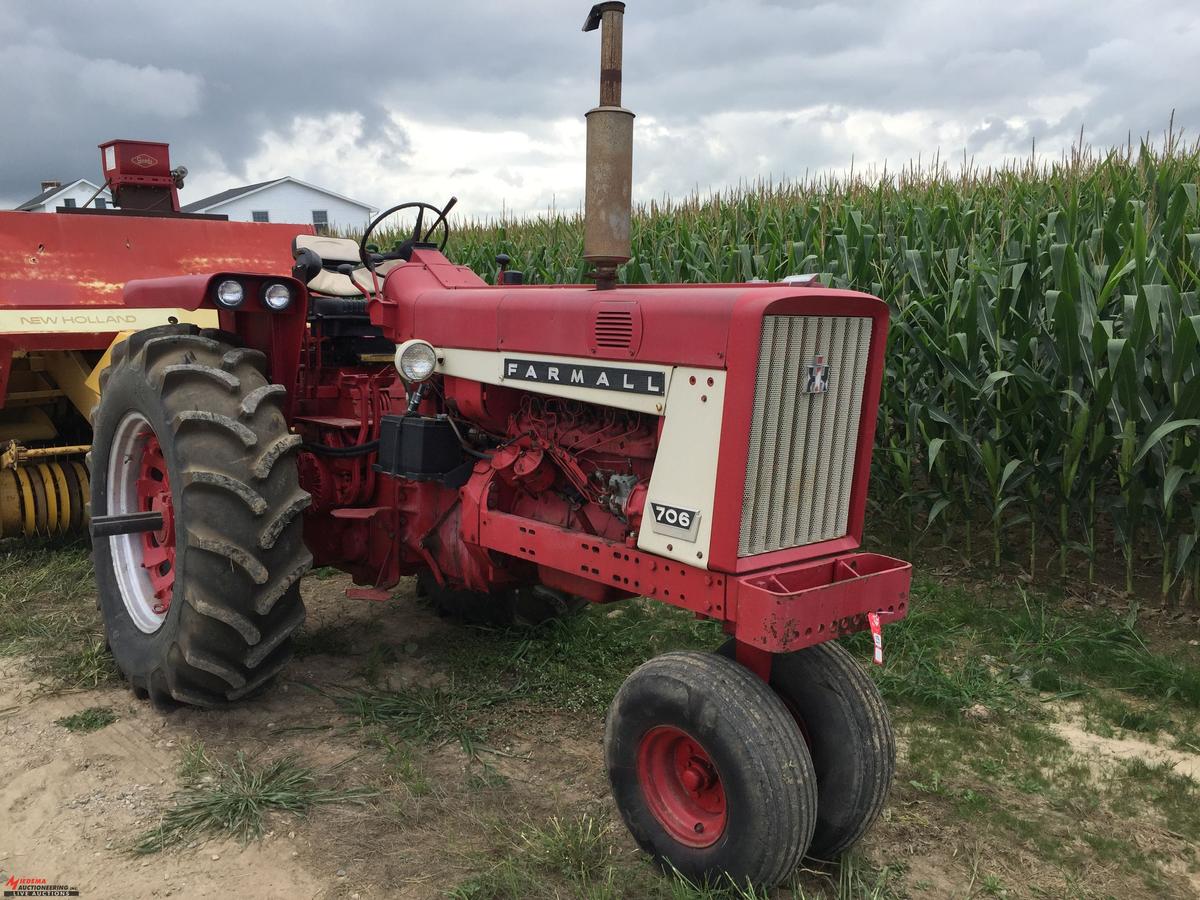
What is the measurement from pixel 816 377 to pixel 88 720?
9.53ft

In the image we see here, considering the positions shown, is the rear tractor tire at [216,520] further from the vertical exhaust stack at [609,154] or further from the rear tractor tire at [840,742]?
the rear tractor tire at [840,742]

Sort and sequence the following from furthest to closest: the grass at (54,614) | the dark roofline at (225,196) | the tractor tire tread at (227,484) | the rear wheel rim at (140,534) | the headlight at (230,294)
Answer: the dark roofline at (225,196) → the grass at (54,614) → the rear wheel rim at (140,534) → the headlight at (230,294) → the tractor tire tread at (227,484)

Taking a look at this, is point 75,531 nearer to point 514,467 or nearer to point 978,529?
point 514,467

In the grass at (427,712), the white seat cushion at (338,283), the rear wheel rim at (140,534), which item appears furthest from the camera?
the white seat cushion at (338,283)

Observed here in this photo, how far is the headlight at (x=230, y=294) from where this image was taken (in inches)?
147

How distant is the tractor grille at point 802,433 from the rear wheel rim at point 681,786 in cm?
58

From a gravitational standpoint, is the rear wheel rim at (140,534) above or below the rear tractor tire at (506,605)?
above

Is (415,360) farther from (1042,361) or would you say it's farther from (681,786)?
(1042,361)

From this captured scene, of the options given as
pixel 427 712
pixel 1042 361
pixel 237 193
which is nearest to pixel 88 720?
pixel 427 712

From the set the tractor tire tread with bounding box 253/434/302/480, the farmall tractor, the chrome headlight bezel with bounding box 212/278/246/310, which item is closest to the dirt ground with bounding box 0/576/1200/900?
the farmall tractor

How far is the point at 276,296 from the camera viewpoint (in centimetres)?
380

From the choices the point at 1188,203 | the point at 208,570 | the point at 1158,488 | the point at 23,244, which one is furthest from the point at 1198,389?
the point at 23,244

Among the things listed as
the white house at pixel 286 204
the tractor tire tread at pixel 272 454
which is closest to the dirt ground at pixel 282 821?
the tractor tire tread at pixel 272 454

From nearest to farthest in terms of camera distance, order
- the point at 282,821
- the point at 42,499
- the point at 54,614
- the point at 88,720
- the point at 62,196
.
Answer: the point at 282,821, the point at 88,720, the point at 54,614, the point at 42,499, the point at 62,196
